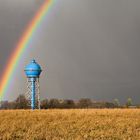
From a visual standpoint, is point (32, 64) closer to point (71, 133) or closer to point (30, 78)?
point (30, 78)

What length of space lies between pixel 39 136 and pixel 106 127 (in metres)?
5.56

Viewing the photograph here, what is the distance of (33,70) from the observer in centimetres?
9288

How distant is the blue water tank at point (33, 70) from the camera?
92.9 meters

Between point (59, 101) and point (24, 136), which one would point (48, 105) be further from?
point (24, 136)

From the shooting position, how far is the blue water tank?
92.9 m

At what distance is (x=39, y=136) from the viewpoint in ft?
69.8

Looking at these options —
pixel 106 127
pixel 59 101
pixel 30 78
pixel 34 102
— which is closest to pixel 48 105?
pixel 59 101

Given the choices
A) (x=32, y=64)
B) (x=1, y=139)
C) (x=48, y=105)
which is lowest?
(x=1, y=139)

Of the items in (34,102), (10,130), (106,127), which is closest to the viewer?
(10,130)

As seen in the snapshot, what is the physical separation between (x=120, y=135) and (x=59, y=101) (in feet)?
303

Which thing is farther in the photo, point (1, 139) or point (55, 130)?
point (55, 130)

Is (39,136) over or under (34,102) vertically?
under

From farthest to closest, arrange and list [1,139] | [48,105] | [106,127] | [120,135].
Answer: [48,105], [106,127], [120,135], [1,139]

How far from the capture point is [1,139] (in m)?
20.3
